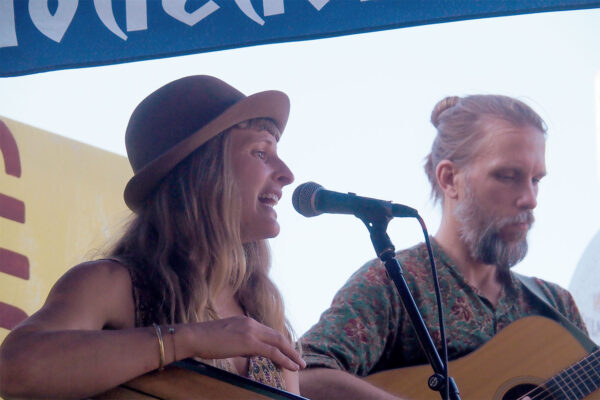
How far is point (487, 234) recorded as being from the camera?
114 inches

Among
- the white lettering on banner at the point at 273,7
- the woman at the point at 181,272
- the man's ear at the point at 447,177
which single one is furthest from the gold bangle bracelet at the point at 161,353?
the man's ear at the point at 447,177

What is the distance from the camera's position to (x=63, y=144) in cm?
280

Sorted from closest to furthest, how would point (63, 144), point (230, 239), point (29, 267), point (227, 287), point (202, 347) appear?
point (202, 347)
point (230, 239)
point (227, 287)
point (29, 267)
point (63, 144)

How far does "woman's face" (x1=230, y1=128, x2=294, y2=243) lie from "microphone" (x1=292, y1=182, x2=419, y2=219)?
0.20 metres

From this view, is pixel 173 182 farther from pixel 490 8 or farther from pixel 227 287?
pixel 490 8

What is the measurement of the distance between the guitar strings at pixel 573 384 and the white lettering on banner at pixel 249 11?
1.54 m

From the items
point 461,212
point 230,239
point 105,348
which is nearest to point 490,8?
point 461,212

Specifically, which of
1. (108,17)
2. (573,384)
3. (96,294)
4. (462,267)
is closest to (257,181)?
(96,294)

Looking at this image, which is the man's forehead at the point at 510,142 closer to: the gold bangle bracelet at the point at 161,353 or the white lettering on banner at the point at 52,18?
the white lettering on banner at the point at 52,18

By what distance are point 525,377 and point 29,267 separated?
1747 millimetres

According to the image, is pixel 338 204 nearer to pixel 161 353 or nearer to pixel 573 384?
pixel 161 353

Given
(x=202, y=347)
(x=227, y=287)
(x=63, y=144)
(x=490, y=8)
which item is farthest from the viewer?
(x=63, y=144)

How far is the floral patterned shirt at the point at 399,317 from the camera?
2.56 meters

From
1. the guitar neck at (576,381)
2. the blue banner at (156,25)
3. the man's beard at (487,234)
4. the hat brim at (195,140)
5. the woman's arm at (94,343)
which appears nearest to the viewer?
the woman's arm at (94,343)
